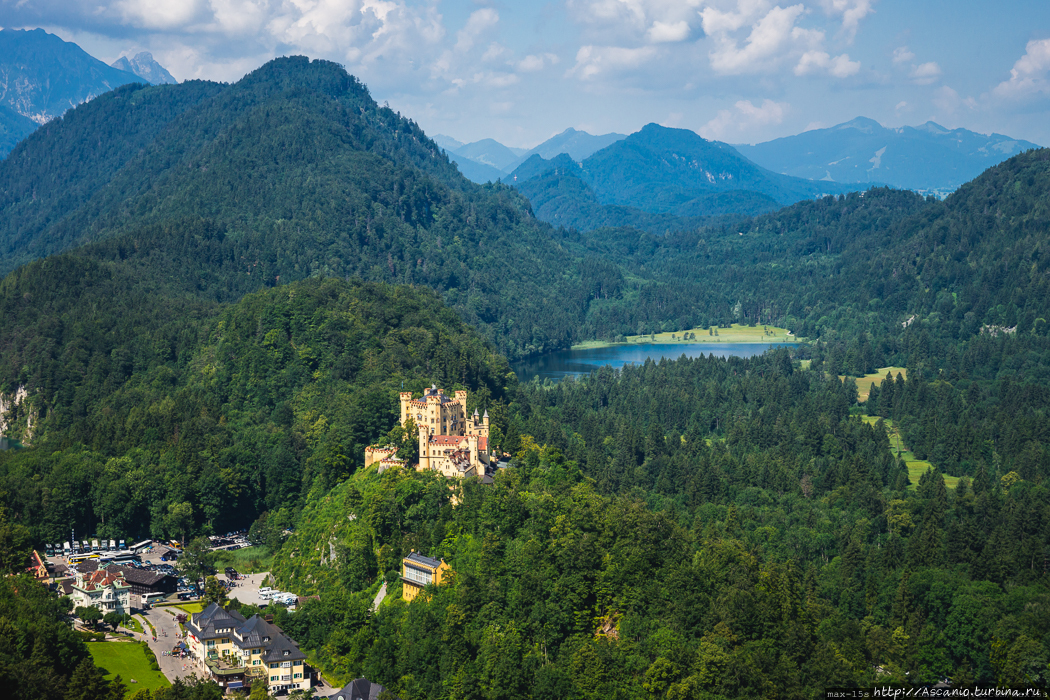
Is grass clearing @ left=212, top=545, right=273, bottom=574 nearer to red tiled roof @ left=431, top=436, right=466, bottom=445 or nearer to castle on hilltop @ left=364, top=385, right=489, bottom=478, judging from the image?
castle on hilltop @ left=364, top=385, right=489, bottom=478

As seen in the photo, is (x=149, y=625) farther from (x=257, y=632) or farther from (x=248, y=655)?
(x=248, y=655)

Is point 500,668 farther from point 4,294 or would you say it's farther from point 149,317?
point 4,294

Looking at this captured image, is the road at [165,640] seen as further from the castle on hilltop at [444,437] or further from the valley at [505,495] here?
the castle on hilltop at [444,437]

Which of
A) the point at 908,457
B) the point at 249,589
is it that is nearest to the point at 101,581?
the point at 249,589

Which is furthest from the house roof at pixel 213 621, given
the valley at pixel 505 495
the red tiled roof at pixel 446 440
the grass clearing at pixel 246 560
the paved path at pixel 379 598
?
the red tiled roof at pixel 446 440

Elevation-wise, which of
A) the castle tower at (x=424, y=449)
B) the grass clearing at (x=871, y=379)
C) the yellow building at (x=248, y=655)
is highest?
the castle tower at (x=424, y=449)
